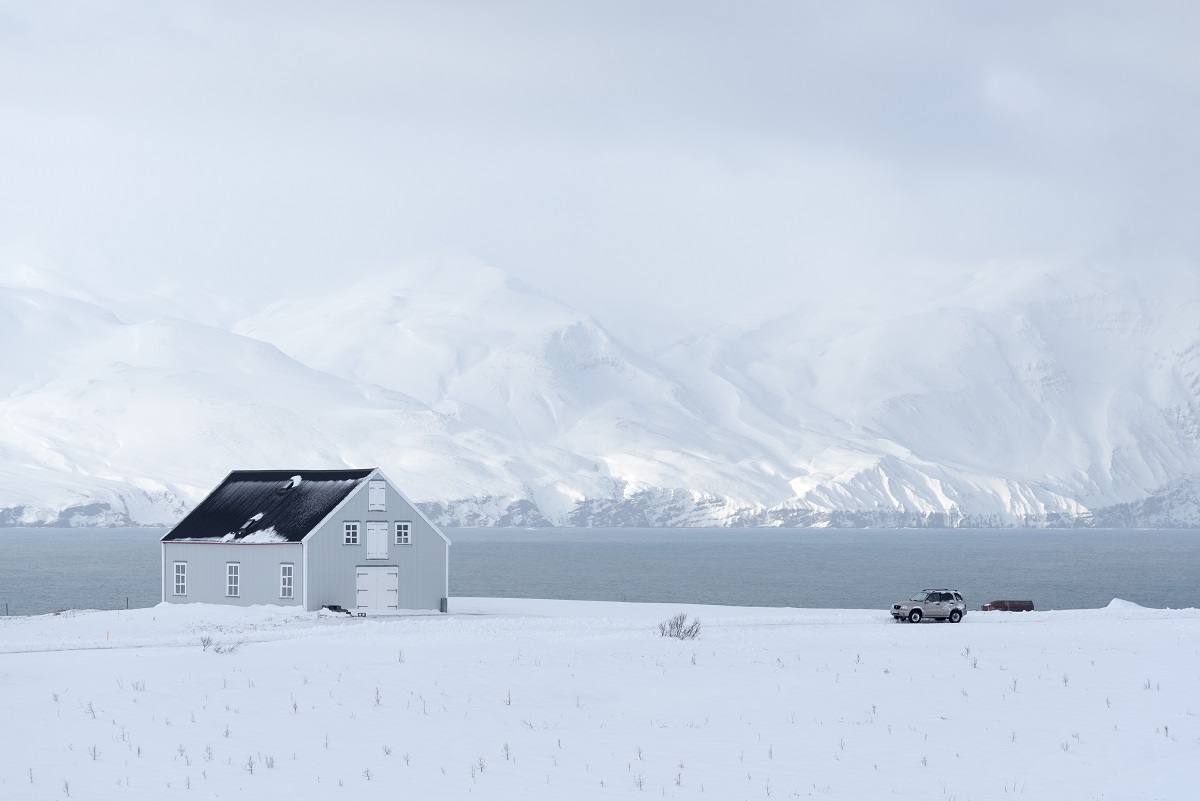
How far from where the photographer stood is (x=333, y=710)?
94.8ft

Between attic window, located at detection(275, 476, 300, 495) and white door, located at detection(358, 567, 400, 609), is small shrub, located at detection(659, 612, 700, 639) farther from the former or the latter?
attic window, located at detection(275, 476, 300, 495)

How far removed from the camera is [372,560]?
6259cm

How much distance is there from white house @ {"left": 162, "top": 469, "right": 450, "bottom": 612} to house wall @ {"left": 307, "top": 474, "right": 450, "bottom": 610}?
0.04 metres

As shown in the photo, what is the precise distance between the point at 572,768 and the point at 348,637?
2118cm

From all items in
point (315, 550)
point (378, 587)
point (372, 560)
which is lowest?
point (378, 587)

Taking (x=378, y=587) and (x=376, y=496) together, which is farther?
(x=376, y=496)

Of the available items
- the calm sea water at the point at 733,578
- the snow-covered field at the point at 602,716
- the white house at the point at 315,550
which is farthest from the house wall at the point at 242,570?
the calm sea water at the point at 733,578

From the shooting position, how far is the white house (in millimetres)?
60531

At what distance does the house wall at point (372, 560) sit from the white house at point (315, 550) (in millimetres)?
44

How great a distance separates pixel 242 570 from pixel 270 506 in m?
3.83

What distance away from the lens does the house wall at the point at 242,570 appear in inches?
2373

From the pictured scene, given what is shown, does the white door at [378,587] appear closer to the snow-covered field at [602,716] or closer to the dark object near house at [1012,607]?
the snow-covered field at [602,716]

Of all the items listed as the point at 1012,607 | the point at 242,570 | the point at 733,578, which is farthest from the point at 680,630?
the point at 733,578

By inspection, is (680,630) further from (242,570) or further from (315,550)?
(242,570)
